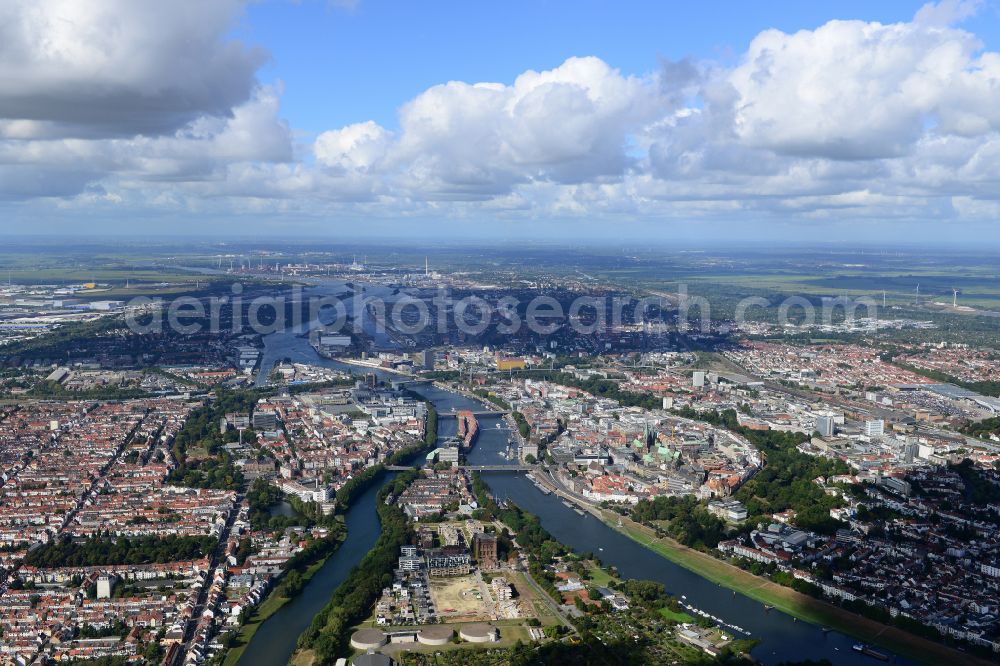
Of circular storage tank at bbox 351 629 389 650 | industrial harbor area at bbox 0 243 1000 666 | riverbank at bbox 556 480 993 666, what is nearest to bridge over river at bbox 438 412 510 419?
industrial harbor area at bbox 0 243 1000 666

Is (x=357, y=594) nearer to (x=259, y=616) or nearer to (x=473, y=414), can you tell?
(x=259, y=616)

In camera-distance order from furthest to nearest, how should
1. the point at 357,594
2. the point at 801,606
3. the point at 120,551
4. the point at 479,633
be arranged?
the point at 120,551
the point at 801,606
the point at 357,594
the point at 479,633

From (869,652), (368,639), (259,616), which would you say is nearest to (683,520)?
(869,652)

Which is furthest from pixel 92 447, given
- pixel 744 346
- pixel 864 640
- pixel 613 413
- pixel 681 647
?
pixel 744 346

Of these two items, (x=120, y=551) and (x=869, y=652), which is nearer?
(x=869, y=652)

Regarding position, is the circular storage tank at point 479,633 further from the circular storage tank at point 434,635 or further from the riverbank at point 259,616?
the riverbank at point 259,616

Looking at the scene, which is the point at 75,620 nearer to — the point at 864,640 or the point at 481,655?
the point at 481,655
